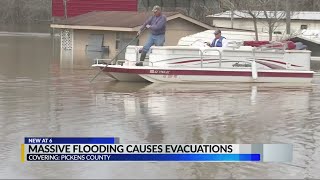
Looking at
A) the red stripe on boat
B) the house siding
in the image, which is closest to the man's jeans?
the red stripe on boat

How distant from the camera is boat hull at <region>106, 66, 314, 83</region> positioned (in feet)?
57.5

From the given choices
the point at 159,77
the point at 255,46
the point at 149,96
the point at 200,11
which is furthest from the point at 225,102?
the point at 200,11

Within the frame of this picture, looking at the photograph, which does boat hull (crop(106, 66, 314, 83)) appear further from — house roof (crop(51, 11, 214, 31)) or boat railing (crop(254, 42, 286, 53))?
house roof (crop(51, 11, 214, 31))

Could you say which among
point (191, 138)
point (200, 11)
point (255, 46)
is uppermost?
point (200, 11)

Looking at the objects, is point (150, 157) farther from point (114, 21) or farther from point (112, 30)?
point (114, 21)

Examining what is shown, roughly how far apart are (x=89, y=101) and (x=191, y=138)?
4.47m

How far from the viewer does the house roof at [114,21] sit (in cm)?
3584

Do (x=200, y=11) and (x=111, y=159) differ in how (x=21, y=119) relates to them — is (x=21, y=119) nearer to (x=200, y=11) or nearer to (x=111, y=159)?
(x=111, y=159)

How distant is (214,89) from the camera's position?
1652cm

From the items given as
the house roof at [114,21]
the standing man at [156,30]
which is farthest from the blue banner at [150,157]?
the house roof at [114,21]

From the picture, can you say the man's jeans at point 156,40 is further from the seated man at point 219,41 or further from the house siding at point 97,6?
the house siding at point 97,6

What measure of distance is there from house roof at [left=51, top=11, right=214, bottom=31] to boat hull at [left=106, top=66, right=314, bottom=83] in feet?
55.6

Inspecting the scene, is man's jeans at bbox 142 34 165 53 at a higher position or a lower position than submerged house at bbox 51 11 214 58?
lower

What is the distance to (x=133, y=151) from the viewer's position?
24.2 ft
